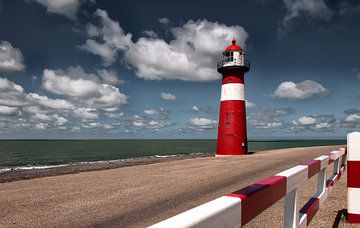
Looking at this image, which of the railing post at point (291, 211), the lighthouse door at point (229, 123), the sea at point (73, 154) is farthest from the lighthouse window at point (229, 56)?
the railing post at point (291, 211)

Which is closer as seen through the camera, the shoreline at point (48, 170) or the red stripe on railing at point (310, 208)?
the red stripe on railing at point (310, 208)

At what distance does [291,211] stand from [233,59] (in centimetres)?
2353

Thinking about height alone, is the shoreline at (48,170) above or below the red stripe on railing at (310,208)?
below

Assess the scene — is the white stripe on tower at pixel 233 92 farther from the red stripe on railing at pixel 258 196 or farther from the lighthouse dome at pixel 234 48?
the red stripe on railing at pixel 258 196

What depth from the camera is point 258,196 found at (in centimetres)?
187

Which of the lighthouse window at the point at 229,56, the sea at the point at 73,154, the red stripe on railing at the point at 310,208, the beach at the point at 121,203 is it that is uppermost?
the lighthouse window at the point at 229,56

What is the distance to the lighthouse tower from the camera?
80.6ft

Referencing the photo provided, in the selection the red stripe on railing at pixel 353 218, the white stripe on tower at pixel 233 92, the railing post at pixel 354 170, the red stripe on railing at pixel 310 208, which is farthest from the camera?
the white stripe on tower at pixel 233 92

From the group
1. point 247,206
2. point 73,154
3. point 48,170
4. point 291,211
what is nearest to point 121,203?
point 291,211

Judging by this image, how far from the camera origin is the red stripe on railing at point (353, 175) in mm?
3967

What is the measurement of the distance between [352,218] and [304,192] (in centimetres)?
357

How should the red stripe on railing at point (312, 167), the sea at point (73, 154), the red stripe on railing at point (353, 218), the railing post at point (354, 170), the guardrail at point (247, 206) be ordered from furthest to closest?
the sea at point (73, 154) < the red stripe on railing at point (353, 218) < the railing post at point (354, 170) < the red stripe on railing at point (312, 167) < the guardrail at point (247, 206)

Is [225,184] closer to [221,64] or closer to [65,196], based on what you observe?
[65,196]

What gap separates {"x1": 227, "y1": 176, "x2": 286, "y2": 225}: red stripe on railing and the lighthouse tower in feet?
73.7
